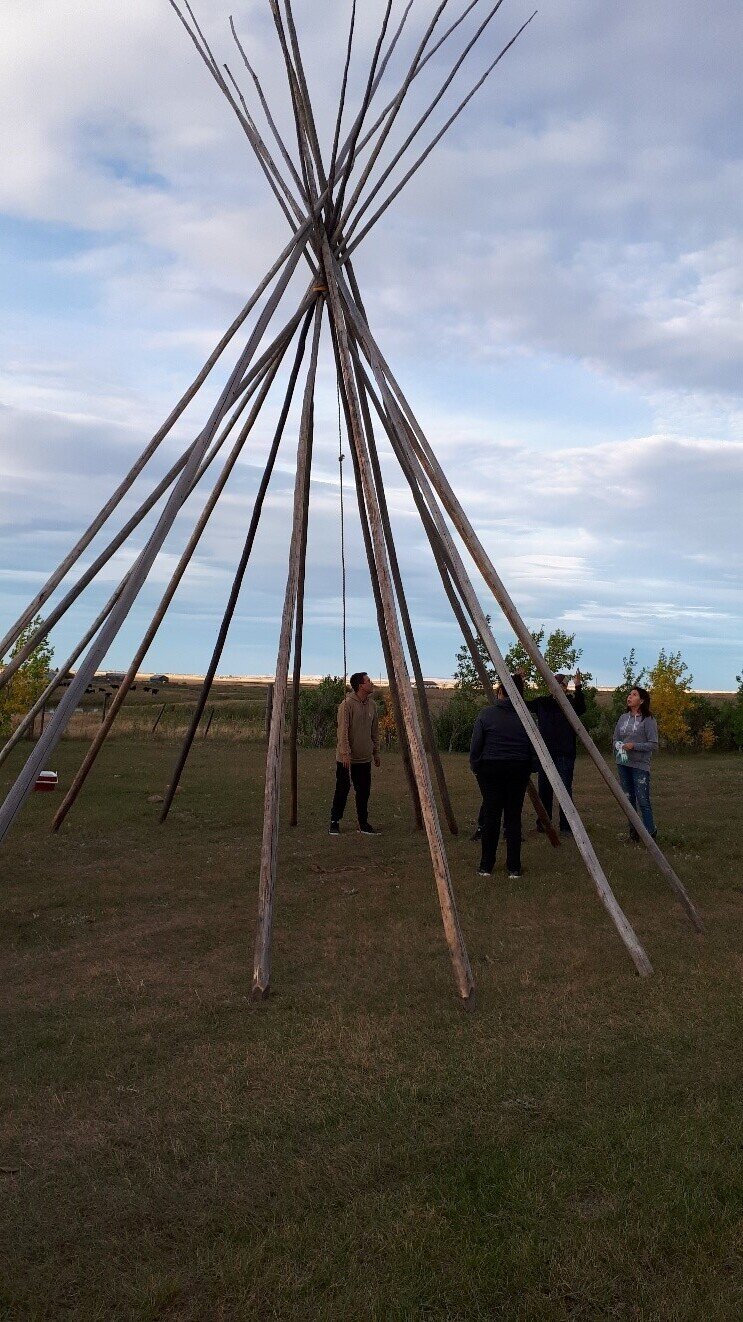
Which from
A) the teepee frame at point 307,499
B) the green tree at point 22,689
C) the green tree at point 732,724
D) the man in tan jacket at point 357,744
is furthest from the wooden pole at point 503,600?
the green tree at point 732,724

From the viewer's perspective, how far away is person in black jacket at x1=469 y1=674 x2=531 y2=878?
698 cm

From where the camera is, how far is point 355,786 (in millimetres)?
8969

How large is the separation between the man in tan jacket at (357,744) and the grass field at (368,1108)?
2029 mm

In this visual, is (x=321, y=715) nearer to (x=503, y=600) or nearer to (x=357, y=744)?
(x=357, y=744)

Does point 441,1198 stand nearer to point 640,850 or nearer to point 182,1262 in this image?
point 182,1262

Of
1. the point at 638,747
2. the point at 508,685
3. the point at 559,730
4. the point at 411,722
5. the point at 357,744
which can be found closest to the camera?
the point at 411,722

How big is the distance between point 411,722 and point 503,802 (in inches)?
87.7

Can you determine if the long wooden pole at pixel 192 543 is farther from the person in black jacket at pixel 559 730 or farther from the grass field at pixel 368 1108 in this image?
the person in black jacket at pixel 559 730

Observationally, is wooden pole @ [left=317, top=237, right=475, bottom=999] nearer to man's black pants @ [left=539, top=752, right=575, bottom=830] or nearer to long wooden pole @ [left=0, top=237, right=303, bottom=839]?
long wooden pole @ [left=0, top=237, right=303, bottom=839]

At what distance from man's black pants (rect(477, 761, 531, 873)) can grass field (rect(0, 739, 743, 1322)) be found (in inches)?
9.5

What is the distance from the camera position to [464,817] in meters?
10.4

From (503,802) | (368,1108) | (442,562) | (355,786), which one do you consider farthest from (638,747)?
(368,1108)

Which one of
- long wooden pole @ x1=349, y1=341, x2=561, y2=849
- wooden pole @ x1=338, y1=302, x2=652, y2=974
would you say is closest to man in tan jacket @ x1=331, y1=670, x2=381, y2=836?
long wooden pole @ x1=349, y1=341, x2=561, y2=849

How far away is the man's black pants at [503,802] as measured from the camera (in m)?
7.01
